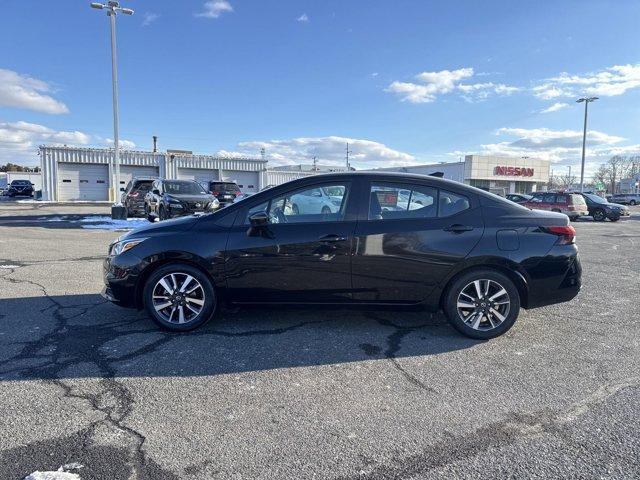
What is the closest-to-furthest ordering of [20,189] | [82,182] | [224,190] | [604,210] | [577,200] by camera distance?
[224,190] → [577,200] → [604,210] → [82,182] → [20,189]

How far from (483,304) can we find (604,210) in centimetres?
2381

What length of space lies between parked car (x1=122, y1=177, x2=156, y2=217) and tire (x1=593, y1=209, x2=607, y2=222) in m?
23.0

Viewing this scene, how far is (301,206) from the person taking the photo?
446 centimetres

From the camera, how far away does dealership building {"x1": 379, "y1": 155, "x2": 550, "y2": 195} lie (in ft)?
173

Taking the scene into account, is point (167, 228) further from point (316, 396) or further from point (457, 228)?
point (457, 228)

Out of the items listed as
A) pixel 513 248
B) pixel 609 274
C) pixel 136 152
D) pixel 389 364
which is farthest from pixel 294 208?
pixel 136 152

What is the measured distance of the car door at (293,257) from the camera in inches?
170

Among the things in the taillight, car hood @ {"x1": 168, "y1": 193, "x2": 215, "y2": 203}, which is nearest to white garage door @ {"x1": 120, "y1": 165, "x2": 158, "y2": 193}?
car hood @ {"x1": 168, "y1": 193, "x2": 215, "y2": 203}

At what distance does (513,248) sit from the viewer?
→ 436cm

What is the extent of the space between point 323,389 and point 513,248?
7.93 ft

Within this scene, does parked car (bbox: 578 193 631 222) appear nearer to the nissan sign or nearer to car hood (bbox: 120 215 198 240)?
Result: car hood (bbox: 120 215 198 240)

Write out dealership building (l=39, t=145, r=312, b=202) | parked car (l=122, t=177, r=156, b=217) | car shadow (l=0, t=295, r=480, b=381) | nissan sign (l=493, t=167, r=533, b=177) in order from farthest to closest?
nissan sign (l=493, t=167, r=533, b=177) → dealership building (l=39, t=145, r=312, b=202) → parked car (l=122, t=177, r=156, b=217) → car shadow (l=0, t=295, r=480, b=381)

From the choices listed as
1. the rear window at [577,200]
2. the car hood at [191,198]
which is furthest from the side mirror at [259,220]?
the rear window at [577,200]

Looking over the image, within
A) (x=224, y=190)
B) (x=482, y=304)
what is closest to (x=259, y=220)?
(x=482, y=304)
